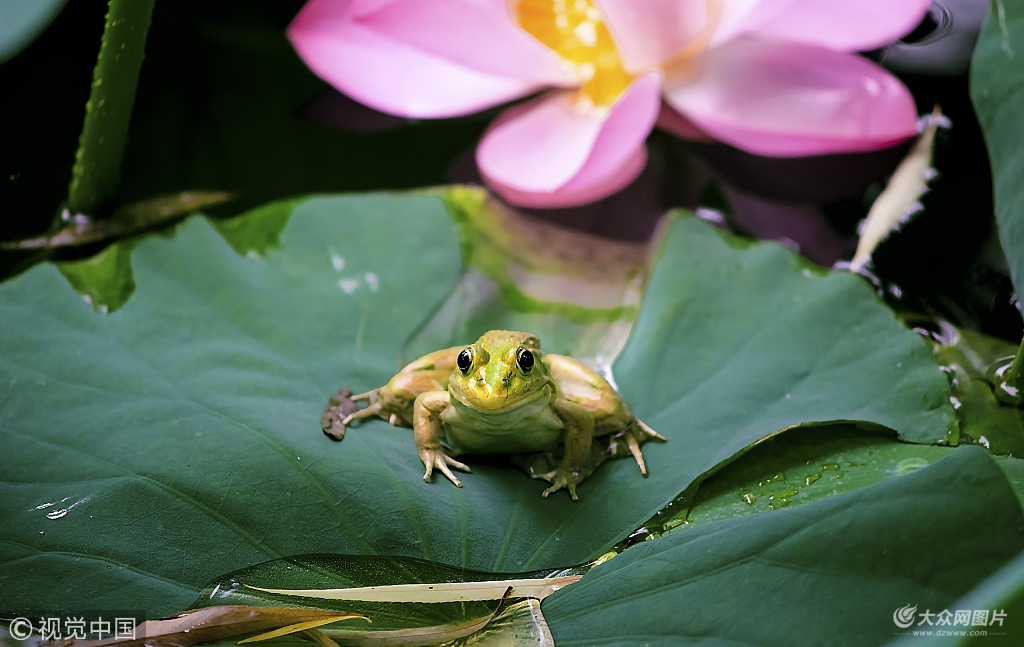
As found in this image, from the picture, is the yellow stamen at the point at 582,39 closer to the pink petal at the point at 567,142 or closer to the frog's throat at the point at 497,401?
the pink petal at the point at 567,142

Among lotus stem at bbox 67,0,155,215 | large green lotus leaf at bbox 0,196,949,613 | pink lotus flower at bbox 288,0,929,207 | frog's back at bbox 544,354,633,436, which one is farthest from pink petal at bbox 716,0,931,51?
lotus stem at bbox 67,0,155,215

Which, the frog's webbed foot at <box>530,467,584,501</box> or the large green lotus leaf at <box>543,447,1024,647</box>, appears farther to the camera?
the frog's webbed foot at <box>530,467,584,501</box>

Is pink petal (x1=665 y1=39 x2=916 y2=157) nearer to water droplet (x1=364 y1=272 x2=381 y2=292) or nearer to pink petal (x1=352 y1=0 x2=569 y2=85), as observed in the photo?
pink petal (x1=352 y1=0 x2=569 y2=85)

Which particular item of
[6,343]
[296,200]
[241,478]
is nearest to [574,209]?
[296,200]

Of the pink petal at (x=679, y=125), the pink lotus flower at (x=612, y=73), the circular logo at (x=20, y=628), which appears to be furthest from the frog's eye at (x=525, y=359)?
the pink petal at (x=679, y=125)

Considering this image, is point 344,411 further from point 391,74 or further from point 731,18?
point 731,18

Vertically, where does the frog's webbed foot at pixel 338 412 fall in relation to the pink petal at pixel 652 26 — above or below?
below
